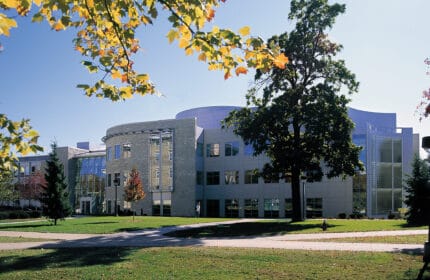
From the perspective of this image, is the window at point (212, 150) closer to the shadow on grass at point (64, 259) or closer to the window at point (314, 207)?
the window at point (314, 207)

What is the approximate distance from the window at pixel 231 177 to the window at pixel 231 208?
2.13 meters

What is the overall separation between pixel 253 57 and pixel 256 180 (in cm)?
4722

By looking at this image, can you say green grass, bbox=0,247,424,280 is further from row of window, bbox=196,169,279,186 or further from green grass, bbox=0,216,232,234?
row of window, bbox=196,169,279,186

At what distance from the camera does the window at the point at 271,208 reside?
5000cm

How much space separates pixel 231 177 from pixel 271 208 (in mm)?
6120

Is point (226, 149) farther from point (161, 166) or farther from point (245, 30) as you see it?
point (245, 30)

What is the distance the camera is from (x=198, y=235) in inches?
926

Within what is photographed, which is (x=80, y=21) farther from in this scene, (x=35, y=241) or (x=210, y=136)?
(x=210, y=136)

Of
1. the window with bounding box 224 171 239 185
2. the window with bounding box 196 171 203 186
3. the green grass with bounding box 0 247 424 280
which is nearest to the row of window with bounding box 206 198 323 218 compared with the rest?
the window with bounding box 224 171 239 185

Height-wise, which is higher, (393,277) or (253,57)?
(253,57)

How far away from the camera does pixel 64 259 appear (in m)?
14.2

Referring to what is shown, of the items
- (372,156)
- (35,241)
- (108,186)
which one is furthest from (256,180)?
(35,241)

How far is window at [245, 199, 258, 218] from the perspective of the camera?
51.2 m

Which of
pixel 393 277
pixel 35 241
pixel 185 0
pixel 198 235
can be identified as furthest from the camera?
pixel 198 235
